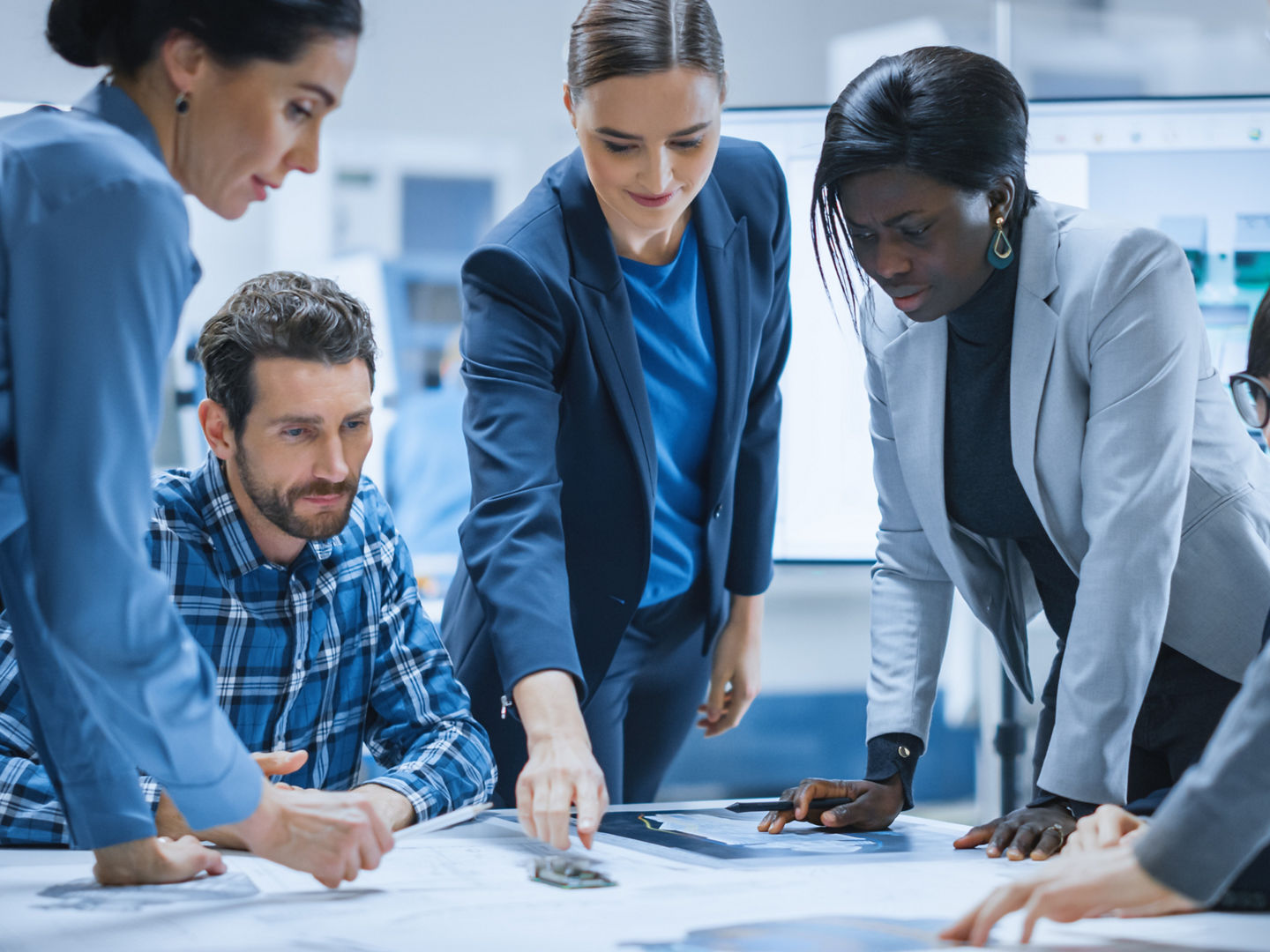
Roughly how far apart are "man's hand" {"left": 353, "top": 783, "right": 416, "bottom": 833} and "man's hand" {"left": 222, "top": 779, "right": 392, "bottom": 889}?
0.28 meters

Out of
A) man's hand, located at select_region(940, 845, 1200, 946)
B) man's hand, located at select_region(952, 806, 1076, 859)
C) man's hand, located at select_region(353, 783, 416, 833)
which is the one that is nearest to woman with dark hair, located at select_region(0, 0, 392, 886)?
man's hand, located at select_region(353, 783, 416, 833)

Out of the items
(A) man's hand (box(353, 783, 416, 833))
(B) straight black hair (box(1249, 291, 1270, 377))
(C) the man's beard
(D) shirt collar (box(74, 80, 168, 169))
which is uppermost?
(D) shirt collar (box(74, 80, 168, 169))

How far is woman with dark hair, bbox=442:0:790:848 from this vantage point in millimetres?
1224

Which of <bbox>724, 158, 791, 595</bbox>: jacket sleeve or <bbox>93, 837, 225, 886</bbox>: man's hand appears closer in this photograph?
<bbox>93, 837, 225, 886</bbox>: man's hand

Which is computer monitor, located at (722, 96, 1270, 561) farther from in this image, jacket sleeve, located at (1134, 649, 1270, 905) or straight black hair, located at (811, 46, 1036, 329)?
jacket sleeve, located at (1134, 649, 1270, 905)

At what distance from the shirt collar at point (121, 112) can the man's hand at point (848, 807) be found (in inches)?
35.5

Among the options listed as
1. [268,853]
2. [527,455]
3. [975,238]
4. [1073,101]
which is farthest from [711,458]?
[1073,101]

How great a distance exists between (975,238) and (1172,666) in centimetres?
50

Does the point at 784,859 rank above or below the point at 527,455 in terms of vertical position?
below

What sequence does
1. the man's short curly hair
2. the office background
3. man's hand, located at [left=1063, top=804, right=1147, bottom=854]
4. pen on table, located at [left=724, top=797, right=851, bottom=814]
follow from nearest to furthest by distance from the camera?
man's hand, located at [left=1063, top=804, right=1147, bottom=854] < pen on table, located at [left=724, top=797, right=851, bottom=814] < the man's short curly hair < the office background

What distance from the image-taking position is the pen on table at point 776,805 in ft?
4.31

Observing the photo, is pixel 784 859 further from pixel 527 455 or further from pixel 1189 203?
pixel 1189 203

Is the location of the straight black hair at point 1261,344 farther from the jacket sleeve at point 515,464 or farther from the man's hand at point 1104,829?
the jacket sleeve at point 515,464

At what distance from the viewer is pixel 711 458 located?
4.91 ft
